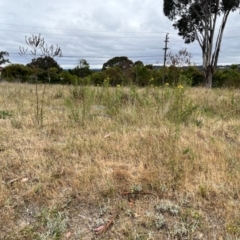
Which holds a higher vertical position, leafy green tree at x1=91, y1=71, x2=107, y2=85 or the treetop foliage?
the treetop foliage

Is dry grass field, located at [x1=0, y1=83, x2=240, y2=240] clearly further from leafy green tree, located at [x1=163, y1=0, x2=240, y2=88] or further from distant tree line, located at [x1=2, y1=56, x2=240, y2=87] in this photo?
leafy green tree, located at [x1=163, y1=0, x2=240, y2=88]

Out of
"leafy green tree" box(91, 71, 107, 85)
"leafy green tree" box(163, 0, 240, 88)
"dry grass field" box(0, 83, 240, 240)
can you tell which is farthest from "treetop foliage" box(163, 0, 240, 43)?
"dry grass field" box(0, 83, 240, 240)

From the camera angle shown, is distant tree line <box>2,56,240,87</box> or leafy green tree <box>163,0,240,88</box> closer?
distant tree line <box>2,56,240,87</box>

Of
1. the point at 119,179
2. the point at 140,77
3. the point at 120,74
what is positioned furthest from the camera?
the point at 120,74

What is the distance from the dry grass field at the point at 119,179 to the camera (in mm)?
1667

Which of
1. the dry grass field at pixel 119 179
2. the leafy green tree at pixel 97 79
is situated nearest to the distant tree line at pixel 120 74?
the leafy green tree at pixel 97 79

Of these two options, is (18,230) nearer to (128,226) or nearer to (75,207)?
(75,207)

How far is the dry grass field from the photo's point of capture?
5.47 feet

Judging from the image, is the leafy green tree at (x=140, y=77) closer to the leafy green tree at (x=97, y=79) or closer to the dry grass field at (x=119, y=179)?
the leafy green tree at (x=97, y=79)

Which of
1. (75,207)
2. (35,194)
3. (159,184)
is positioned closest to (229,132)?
(159,184)

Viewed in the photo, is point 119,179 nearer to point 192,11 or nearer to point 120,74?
point 120,74

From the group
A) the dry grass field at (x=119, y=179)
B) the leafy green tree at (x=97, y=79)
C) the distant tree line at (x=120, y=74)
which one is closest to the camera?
the dry grass field at (x=119, y=179)

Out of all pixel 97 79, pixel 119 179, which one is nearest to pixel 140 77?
pixel 97 79

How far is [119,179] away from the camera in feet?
7.14
